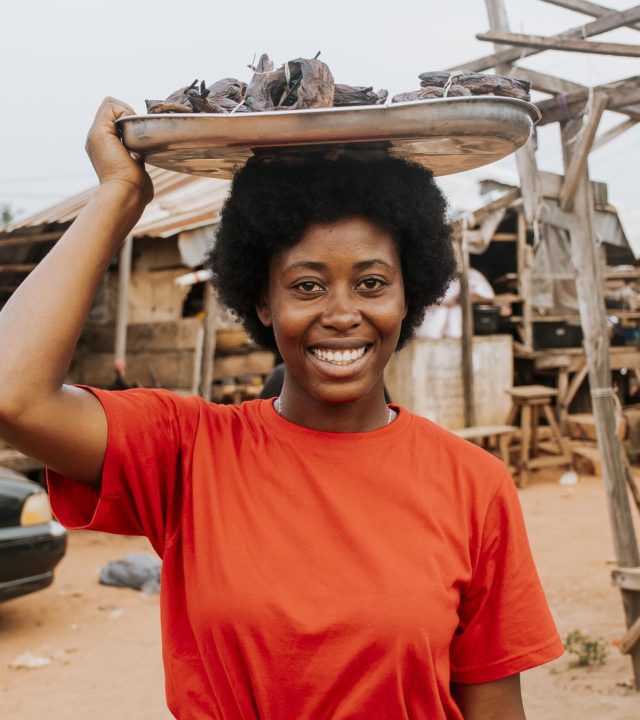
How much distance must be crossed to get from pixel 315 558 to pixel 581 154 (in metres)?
3.75

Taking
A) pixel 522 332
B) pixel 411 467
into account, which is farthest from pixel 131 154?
pixel 522 332

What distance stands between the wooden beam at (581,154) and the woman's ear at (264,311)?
313 cm

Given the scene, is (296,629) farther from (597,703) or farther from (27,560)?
(27,560)

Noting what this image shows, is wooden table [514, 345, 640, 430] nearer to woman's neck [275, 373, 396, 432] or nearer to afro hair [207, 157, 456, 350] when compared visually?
afro hair [207, 157, 456, 350]

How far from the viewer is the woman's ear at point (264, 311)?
199cm

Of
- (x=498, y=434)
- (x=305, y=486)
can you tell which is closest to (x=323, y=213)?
(x=305, y=486)

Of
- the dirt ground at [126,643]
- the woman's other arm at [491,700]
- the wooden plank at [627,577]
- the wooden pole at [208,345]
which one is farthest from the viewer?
the wooden pole at [208,345]

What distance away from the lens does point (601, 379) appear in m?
4.95

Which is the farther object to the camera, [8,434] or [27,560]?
[27,560]

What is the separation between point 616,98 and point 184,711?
4075 mm

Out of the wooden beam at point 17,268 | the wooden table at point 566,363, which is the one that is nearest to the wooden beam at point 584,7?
the wooden beam at point 17,268

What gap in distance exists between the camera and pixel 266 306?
200cm

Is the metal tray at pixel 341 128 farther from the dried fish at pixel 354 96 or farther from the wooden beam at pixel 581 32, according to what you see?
the wooden beam at pixel 581 32

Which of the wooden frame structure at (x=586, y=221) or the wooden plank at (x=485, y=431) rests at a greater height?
the wooden frame structure at (x=586, y=221)
